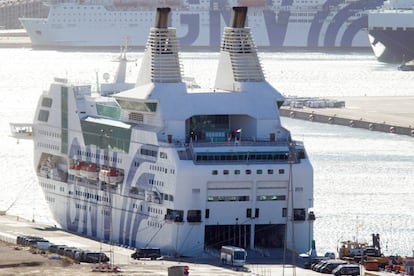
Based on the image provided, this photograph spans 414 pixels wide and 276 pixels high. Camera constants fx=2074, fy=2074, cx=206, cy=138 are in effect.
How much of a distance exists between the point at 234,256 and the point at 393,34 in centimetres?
10796

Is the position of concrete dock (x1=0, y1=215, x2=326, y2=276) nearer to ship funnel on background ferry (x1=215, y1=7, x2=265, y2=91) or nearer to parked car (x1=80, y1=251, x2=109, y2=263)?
parked car (x1=80, y1=251, x2=109, y2=263)

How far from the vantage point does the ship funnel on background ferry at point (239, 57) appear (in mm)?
52719

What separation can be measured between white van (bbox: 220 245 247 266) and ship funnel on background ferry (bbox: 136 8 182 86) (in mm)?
5625

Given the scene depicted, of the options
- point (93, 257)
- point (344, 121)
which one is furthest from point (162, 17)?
point (344, 121)

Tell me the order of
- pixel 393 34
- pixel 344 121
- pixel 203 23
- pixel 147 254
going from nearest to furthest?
pixel 147 254
pixel 344 121
pixel 393 34
pixel 203 23

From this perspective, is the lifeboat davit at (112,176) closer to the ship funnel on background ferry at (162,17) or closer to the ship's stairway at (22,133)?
the ship funnel on background ferry at (162,17)

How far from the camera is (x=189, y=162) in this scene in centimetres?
5016

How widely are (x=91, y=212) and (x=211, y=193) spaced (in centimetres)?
516

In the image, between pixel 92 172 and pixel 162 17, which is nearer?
pixel 162 17

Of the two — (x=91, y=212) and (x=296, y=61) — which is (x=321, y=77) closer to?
(x=296, y=61)

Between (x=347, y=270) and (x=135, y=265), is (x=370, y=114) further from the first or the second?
(x=347, y=270)

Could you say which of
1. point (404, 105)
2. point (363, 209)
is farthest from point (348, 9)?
point (363, 209)

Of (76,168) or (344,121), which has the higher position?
(344,121)

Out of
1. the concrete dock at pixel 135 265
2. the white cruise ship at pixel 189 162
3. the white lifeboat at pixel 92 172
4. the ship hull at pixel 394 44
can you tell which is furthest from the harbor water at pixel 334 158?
the ship hull at pixel 394 44
